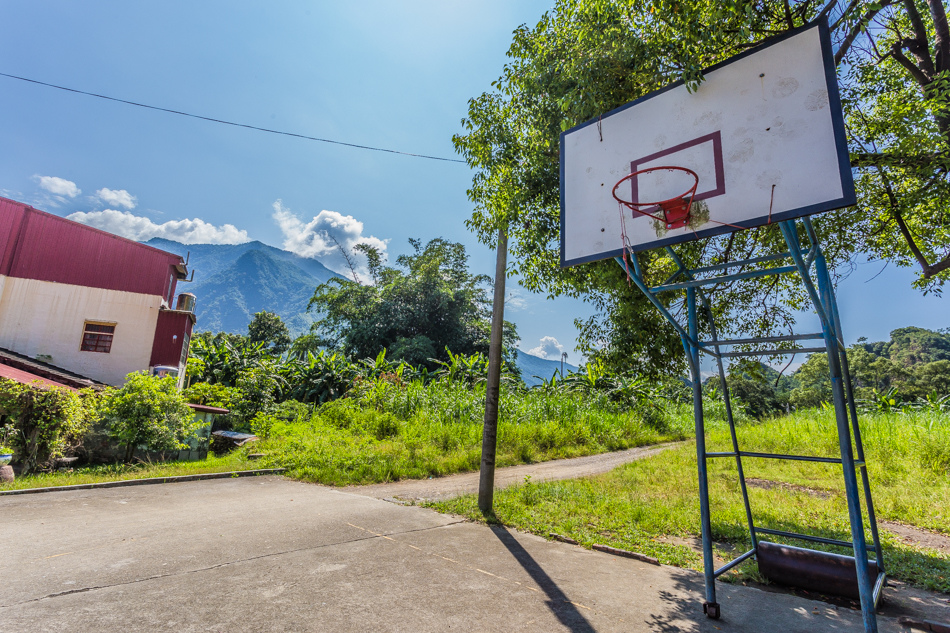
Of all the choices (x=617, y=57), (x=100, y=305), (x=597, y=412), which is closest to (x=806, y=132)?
(x=617, y=57)

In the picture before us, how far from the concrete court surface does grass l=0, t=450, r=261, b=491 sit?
1854 mm

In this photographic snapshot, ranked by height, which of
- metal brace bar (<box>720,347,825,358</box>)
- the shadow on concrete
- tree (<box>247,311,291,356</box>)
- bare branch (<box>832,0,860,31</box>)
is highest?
tree (<box>247,311,291,356</box>)

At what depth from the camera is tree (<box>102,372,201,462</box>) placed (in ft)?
29.0

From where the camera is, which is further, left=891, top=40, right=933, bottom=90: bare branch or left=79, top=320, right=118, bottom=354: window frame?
left=79, top=320, right=118, bottom=354: window frame

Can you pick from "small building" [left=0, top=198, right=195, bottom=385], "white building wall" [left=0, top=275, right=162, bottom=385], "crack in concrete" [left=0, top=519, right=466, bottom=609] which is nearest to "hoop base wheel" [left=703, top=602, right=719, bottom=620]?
"crack in concrete" [left=0, top=519, right=466, bottom=609]

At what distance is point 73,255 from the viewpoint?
607 inches

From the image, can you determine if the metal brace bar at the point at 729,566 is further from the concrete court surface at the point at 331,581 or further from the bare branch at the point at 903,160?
the bare branch at the point at 903,160

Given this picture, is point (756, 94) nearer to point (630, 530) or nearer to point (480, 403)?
point (630, 530)

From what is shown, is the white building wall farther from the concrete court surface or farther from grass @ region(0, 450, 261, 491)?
the concrete court surface

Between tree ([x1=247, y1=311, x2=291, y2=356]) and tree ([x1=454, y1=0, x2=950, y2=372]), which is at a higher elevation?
tree ([x1=247, y1=311, x2=291, y2=356])

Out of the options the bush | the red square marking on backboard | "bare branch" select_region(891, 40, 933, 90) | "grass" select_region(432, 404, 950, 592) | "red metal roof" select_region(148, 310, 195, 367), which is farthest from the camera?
"red metal roof" select_region(148, 310, 195, 367)

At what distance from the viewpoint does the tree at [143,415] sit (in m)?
8.83

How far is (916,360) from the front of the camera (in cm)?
5162

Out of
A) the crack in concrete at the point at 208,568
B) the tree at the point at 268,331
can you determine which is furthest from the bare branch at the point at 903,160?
the tree at the point at 268,331
